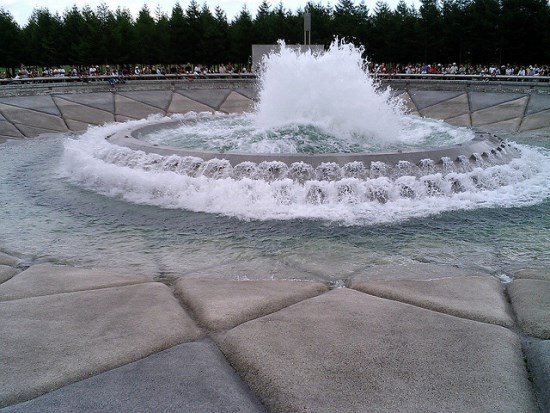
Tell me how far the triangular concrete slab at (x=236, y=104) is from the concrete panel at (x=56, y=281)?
749 inches

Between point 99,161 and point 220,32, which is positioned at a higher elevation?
point 220,32

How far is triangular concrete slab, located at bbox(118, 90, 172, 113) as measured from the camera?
75.7ft

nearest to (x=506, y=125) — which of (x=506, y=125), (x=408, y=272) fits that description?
(x=506, y=125)

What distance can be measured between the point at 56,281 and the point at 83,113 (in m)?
18.2

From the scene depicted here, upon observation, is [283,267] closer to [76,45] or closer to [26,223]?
[26,223]

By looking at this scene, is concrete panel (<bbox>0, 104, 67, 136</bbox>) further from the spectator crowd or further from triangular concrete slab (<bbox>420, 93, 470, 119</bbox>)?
triangular concrete slab (<bbox>420, 93, 470, 119</bbox>)

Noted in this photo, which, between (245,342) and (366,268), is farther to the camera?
(366,268)

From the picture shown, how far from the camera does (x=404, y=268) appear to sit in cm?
539

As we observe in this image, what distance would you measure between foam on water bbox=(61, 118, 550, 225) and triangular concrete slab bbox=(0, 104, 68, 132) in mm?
10853

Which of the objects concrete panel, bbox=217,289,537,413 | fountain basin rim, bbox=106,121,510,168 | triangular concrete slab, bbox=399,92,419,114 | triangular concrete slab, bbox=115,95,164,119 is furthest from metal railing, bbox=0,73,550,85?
concrete panel, bbox=217,289,537,413

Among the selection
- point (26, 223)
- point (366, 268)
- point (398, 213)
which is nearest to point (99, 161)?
point (26, 223)

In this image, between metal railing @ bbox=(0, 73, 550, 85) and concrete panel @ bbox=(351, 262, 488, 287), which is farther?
metal railing @ bbox=(0, 73, 550, 85)

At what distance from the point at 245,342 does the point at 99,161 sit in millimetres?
8996

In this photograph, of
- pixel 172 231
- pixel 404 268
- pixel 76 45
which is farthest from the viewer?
pixel 76 45
